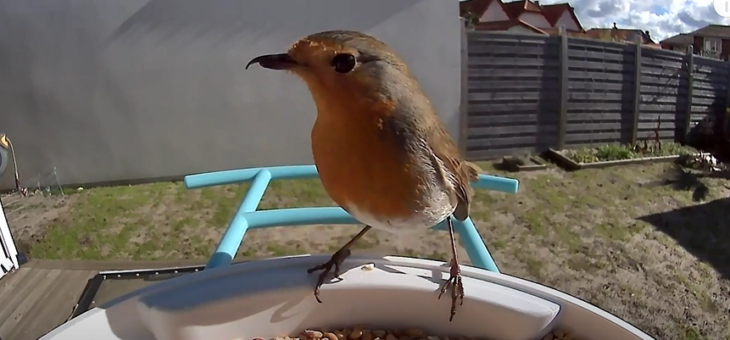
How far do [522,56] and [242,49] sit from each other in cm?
155

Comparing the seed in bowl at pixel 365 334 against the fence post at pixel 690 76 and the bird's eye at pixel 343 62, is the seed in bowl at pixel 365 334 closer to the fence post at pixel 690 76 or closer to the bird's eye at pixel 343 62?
the bird's eye at pixel 343 62

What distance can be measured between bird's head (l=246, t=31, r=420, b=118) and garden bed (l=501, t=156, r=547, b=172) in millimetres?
2548

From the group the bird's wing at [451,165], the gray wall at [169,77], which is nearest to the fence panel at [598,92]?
the gray wall at [169,77]

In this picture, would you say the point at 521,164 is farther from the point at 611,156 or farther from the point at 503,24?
the point at 503,24

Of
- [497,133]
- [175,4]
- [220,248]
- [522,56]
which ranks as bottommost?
[497,133]

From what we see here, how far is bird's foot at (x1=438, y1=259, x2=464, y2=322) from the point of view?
40 centimetres

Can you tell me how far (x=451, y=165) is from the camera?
1.43ft

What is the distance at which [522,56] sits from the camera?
3.00 meters

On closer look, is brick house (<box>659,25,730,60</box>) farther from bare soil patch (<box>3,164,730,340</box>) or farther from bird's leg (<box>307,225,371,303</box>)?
bird's leg (<box>307,225,371,303</box>)

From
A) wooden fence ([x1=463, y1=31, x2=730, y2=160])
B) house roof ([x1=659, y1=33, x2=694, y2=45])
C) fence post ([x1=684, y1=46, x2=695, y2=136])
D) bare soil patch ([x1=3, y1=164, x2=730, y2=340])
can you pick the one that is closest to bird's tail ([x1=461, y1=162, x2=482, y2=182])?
bare soil patch ([x1=3, y1=164, x2=730, y2=340])

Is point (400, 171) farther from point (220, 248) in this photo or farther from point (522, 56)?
point (522, 56)

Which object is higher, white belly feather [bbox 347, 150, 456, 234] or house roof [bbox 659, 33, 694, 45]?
house roof [bbox 659, 33, 694, 45]

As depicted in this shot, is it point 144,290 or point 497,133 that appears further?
point 497,133

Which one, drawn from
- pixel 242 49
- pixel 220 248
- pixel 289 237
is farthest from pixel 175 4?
pixel 220 248
